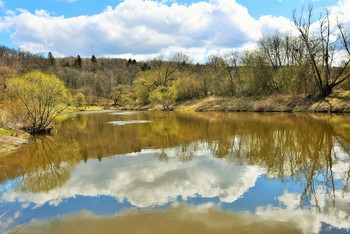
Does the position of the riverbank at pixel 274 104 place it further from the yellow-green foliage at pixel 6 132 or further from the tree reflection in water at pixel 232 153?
the yellow-green foliage at pixel 6 132

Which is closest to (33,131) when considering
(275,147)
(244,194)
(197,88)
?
(275,147)

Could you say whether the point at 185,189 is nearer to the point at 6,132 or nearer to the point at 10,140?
the point at 10,140

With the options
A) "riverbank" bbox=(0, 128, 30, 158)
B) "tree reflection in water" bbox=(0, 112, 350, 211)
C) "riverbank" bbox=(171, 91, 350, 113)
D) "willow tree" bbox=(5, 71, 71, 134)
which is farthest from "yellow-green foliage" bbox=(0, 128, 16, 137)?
"riverbank" bbox=(171, 91, 350, 113)

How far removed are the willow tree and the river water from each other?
9433 mm

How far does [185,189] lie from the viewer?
10555 mm

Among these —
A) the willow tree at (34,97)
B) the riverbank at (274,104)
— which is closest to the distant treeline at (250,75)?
the riverbank at (274,104)

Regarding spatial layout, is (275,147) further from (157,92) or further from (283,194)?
(157,92)

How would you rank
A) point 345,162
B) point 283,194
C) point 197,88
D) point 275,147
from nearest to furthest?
point 283,194
point 345,162
point 275,147
point 197,88

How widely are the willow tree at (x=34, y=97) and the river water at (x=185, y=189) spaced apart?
943 cm

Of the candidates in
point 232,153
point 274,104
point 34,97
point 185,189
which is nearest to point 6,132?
point 34,97

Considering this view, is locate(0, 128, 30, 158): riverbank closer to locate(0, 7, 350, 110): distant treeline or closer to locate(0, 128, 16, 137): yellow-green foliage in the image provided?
locate(0, 128, 16, 137): yellow-green foliage

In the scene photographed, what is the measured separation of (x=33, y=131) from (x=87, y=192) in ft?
72.6

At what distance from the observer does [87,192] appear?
1103cm

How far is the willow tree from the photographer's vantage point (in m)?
27.3
